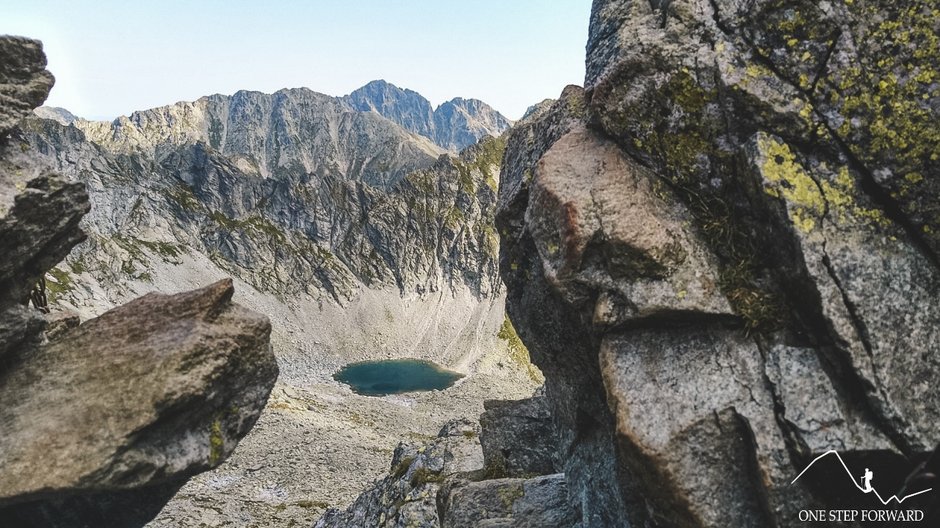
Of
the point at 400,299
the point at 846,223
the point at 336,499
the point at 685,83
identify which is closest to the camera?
the point at 846,223

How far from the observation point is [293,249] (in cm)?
17150

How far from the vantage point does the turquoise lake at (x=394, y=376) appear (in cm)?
11657

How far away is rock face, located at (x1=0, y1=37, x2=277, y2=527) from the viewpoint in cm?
964

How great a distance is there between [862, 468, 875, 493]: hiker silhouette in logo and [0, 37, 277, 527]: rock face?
40.3 feet

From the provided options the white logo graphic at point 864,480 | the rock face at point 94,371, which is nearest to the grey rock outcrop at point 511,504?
the rock face at point 94,371

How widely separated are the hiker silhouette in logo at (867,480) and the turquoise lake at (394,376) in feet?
357

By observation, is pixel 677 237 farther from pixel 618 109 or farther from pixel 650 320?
pixel 618 109

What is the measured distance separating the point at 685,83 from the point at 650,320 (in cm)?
478

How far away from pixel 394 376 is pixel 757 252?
125129 mm

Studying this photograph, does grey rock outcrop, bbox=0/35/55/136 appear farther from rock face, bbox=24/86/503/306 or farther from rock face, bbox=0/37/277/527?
rock face, bbox=24/86/503/306

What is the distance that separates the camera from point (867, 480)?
7.47 meters

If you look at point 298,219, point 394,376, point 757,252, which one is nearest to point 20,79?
point 757,252

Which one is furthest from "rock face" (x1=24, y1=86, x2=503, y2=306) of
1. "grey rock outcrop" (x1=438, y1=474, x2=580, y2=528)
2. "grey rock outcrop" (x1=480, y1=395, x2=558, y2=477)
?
"grey rock outcrop" (x1=438, y1=474, x2=580, y2=528)

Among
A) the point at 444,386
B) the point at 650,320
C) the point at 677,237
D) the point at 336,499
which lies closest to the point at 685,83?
the point at 677,237
